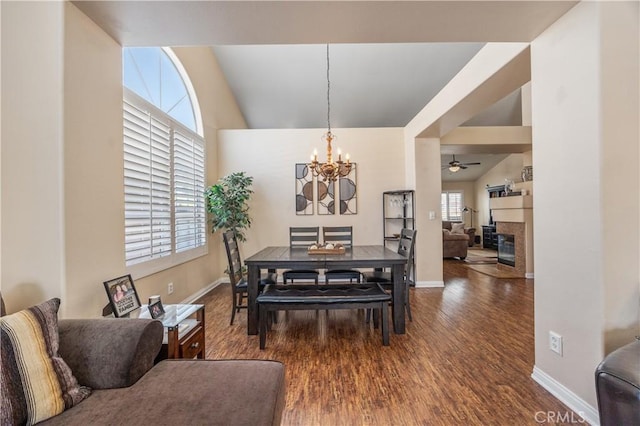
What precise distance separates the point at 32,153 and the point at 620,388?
3.05 metres

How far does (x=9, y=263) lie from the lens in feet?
5.09

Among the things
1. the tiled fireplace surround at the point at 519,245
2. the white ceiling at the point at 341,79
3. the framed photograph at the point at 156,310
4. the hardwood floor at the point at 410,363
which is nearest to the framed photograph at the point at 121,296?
the framed photograph at the point at 156,310

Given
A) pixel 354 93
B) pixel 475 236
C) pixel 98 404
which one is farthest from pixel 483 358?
pixel 475 236

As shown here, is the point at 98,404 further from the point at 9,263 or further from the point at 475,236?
the point at 475,236

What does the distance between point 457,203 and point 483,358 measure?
1006 centimetres

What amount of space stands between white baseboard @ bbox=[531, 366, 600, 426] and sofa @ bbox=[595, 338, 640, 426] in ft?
1.61

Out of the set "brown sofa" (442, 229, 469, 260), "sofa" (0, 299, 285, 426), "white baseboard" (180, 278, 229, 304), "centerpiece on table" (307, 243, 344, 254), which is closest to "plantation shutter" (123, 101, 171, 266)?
"white baseboard" (180, 278, 229, 304)

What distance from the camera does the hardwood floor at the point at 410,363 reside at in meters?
1.72

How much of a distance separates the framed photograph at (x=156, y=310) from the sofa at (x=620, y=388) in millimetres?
2356

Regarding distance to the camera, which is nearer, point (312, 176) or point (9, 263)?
point (9, 263)

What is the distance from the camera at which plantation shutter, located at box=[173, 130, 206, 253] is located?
3.56 meters

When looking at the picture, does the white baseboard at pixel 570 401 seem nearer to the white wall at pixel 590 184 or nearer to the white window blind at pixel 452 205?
the white wall at pixel 590 184

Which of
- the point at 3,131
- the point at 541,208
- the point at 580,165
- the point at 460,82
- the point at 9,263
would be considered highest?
the point at 460,82

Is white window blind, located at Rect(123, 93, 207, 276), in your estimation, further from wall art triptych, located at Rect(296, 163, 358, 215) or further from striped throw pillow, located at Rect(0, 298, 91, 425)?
wall art triptych, located at Rect(296, 163, 358, 215)
